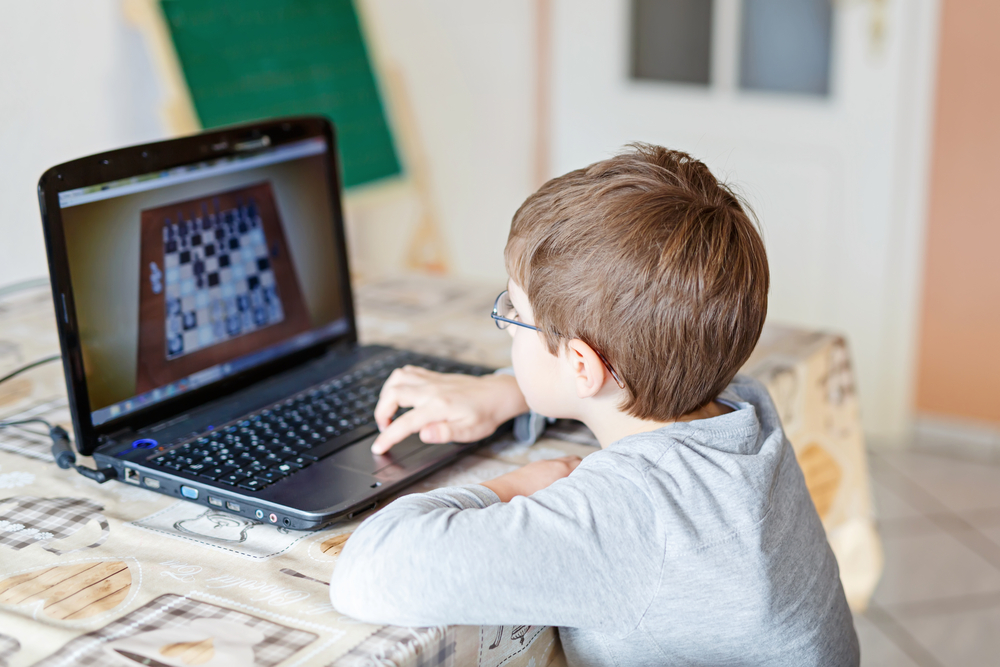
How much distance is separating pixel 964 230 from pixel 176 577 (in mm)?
2164

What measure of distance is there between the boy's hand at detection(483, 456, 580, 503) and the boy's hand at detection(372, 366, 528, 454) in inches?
3.4

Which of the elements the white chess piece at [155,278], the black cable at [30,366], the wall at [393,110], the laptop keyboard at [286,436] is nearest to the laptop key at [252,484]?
the laptop keyboard at [286,436]

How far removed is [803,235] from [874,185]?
211mm

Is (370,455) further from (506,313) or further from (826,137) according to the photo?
(826,137)

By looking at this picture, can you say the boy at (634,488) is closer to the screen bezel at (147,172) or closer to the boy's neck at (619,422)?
the boy's neck at (619,422)

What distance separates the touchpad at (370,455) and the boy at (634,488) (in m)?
0.01

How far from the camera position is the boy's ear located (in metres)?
0.77

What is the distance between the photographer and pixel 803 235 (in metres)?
2.44

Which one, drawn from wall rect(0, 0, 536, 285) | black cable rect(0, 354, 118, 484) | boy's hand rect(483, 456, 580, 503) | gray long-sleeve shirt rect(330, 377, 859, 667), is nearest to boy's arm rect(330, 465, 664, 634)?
gray long-sleeve shirt rect(330, 377, 859, 667)

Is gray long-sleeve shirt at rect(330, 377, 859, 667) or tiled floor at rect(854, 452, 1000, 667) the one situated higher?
gray long-sleeve shirt at rect(330, 377, 859, 667)

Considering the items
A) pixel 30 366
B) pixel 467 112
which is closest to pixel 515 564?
pixel 30 366

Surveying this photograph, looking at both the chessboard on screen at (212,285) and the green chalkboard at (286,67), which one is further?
the green chalkboard at (286,67)

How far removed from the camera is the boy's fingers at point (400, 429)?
865 mm

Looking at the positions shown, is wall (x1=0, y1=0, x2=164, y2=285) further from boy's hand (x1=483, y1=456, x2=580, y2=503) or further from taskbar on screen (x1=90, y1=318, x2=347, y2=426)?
boy's hand (x1=483, y1=456, x2=580, y2=503)
